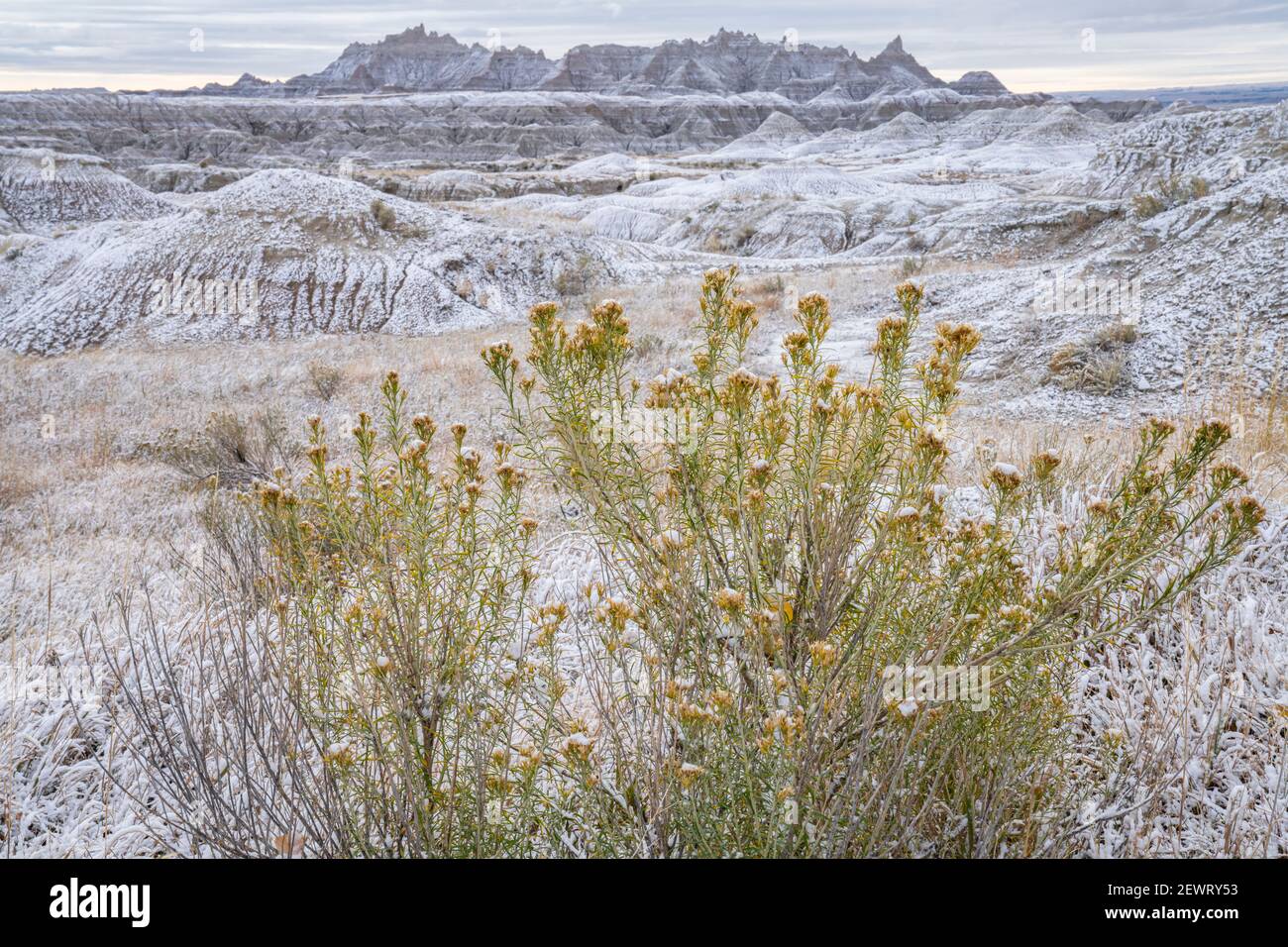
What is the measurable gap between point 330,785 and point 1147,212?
681 inches

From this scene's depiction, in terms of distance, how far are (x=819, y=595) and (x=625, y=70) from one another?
161650 mm

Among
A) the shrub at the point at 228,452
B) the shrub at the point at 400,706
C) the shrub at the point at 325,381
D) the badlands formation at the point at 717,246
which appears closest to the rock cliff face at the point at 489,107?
the badlands formation at the point at 717,246

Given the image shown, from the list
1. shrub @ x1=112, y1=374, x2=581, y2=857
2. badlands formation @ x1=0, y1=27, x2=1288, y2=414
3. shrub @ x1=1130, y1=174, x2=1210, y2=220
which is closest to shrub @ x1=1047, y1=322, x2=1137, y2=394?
badlands formation @ x1=0, y1=27, x2=1288, y2=414

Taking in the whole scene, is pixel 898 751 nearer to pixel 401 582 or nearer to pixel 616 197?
pixel 401 582

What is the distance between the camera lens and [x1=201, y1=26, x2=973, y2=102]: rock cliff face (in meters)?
136

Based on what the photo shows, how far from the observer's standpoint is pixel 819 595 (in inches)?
79.4

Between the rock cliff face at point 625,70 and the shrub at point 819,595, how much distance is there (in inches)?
Result: 5611

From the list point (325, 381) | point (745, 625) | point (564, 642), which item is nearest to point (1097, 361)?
Answer: point (564, 642)

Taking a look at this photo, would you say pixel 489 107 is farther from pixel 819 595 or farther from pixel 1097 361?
pixel 819 595

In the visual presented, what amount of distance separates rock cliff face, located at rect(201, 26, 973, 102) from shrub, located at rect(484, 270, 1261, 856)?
468 ft

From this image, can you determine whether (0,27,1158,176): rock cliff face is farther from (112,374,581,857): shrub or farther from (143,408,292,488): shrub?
(112,374,581,857): shrub

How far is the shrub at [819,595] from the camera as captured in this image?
1713 mm

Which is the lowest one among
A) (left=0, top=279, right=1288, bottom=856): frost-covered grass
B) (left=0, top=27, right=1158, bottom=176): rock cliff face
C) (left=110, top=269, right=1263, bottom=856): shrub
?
(left=0, top=279, right=1288, bottom=856): frost-covered grass

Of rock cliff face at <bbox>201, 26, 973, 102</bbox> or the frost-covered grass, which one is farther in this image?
rock cliff face at <bbox>201, 26, 973, 102</bbox>
